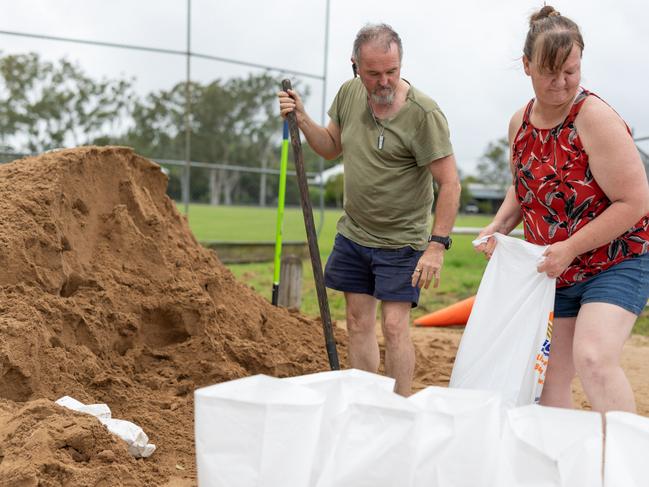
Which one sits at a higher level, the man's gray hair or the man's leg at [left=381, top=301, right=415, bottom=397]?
the man's gray hair

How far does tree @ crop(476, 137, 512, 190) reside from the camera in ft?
172

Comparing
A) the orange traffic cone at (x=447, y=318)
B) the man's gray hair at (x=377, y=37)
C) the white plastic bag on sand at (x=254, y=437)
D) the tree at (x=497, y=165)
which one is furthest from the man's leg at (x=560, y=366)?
the tree at (x=497, y=165)

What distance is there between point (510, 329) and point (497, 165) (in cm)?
5280

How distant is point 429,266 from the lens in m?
3.48

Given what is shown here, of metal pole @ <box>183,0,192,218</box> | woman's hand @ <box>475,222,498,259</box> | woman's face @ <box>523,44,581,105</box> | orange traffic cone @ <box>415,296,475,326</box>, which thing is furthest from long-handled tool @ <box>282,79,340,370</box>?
metal pole @ <box>183,0,192,218</box>

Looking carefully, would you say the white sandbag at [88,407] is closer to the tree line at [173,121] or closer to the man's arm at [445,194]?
the man's arm at [445,194]

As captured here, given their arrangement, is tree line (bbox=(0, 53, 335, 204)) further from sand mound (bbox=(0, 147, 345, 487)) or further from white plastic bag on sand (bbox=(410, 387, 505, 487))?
white plastic bag on sand (bbox=(410, 387, 505, 487))

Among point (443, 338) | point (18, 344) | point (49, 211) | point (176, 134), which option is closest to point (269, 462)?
point (18, 344)

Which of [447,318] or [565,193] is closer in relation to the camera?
[565,193]

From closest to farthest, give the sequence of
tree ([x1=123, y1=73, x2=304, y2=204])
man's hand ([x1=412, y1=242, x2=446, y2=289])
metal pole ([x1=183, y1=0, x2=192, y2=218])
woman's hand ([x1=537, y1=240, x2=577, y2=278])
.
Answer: woman's hand ([x1=537, y1=240, x2=577, y2=278]), man's hand ([x1=412, y1=242, x2=446, y2=289]), metal pole ([x1=183, y1=0, x2=192, y2=218]), tree ([x1=123, y1=73, x2=304, y2=204])

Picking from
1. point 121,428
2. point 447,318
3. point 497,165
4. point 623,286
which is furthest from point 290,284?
point 497,165

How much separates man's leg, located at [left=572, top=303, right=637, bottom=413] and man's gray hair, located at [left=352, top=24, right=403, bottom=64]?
1.54m

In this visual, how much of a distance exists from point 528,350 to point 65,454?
1.70 m

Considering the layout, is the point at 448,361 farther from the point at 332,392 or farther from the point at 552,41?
the point at 332,392
